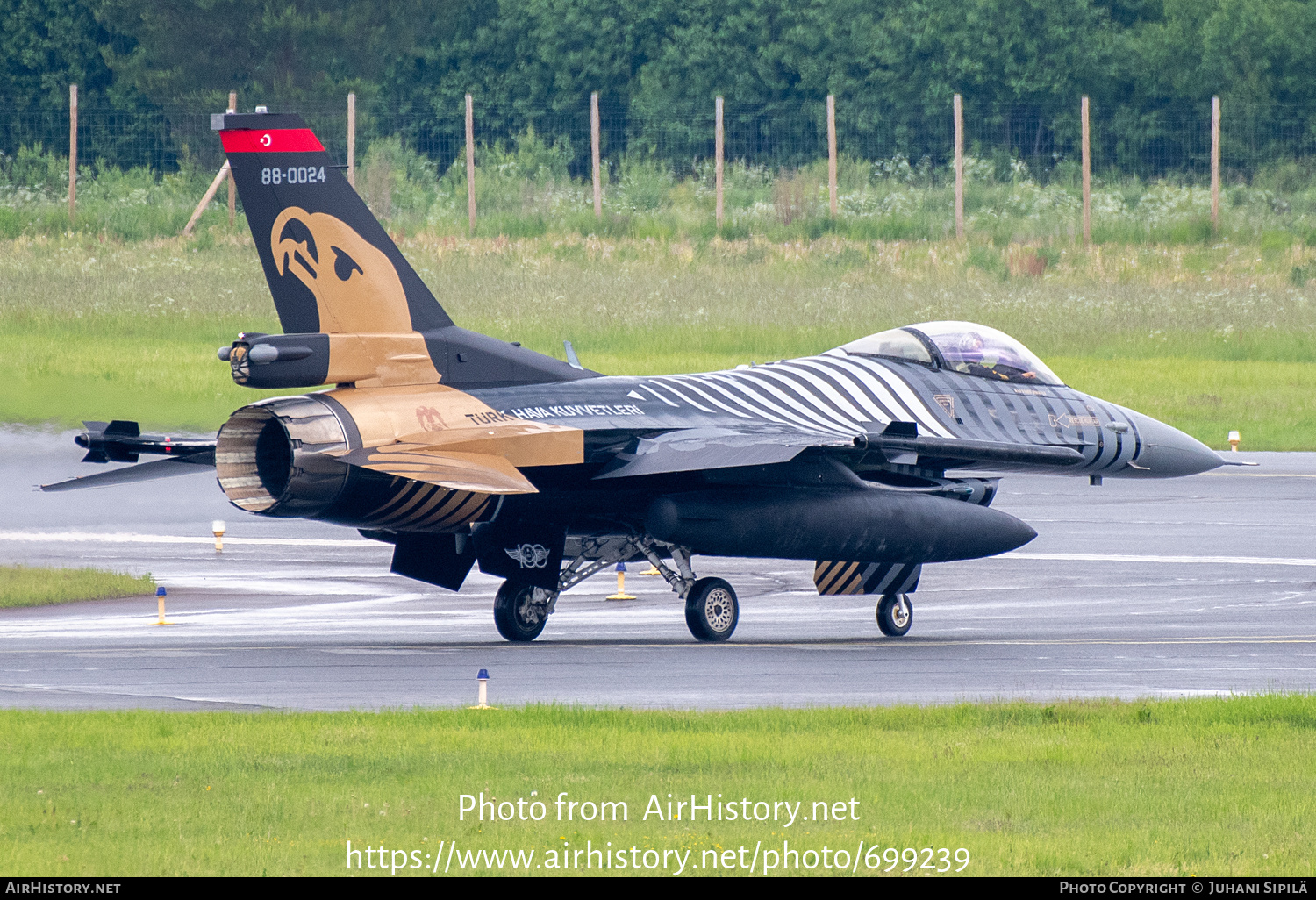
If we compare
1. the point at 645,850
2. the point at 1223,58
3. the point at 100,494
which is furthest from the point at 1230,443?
the point at 1223,58

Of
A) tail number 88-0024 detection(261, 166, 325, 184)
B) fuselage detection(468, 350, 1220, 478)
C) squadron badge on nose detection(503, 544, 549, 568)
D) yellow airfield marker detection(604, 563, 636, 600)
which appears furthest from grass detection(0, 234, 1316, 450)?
tail number 88-0024 detection(261, 166, 325, 184)

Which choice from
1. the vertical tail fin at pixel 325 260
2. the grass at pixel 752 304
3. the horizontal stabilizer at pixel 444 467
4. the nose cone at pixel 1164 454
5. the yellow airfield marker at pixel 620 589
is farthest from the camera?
the grass at pixel 752 304

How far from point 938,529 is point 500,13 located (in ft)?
181

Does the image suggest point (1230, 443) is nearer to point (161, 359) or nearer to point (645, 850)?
point (161, 359)

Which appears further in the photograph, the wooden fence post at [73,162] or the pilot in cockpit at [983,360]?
the wooden fence post at [73,162]

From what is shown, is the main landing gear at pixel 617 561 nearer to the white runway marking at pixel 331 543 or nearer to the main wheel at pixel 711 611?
the main wheel at pixel 711 611

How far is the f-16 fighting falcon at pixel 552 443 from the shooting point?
57.5ft

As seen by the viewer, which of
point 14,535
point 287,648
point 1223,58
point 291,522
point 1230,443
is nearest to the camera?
point 287,648

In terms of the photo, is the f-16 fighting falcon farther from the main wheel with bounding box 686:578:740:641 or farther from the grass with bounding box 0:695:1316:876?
the grass with bounding box 0:695:1316:876

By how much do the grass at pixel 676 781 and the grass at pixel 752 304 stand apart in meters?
24.7

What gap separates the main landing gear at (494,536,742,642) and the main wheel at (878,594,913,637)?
1.46 metres

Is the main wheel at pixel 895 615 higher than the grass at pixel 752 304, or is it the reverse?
Result: the grass at pixel 752 304

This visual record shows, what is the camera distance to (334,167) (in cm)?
1853

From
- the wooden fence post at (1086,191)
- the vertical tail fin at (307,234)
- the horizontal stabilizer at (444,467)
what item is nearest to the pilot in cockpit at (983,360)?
the horizontal stabilizer at (444,467)
